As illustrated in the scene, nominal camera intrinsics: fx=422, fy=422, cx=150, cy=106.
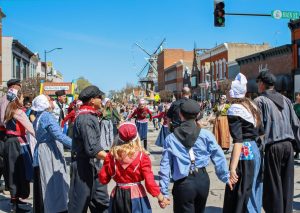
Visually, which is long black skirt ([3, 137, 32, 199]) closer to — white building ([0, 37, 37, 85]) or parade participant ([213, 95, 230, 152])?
parade participant ([213, 95, 230, 152])

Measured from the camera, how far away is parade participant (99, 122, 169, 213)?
425 cm

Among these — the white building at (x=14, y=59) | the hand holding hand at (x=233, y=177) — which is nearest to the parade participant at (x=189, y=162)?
the hand holding hand at (x=233, y=177)

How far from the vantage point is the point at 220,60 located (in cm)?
5744

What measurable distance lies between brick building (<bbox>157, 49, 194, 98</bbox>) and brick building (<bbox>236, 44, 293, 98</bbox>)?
33.3m

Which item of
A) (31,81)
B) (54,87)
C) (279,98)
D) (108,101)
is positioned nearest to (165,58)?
(31,81)

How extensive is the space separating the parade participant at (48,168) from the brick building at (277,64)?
30.3 meters

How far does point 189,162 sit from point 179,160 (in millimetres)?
104

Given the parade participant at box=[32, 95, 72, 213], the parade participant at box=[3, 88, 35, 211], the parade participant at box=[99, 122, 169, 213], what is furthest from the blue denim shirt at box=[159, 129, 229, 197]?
the parade participant at box=[3, 88, 35, 211]

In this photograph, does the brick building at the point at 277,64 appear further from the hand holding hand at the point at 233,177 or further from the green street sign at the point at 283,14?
the hand holding hand at the point at 233,177

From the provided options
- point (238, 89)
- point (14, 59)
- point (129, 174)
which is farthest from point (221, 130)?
point (14, 59)

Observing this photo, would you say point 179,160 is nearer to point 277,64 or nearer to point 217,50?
point 277,64

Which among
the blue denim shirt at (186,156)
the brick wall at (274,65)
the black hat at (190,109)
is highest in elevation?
the brick wall at (274,65)

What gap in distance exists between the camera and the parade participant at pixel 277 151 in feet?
17.4

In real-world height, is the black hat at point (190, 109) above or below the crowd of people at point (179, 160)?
above
